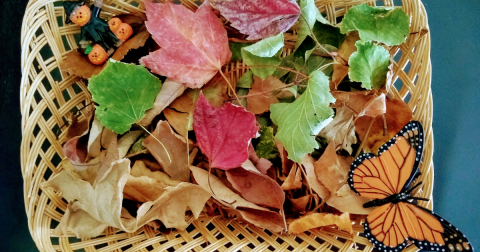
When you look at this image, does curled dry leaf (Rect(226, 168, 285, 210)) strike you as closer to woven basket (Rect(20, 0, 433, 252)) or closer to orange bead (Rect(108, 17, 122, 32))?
woven basket (Rect(20, 0, 433, 252))

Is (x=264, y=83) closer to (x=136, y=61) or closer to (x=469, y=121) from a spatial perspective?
(x=136, y=61)

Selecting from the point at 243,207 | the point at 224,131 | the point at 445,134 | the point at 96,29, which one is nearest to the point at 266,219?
the point at 243,207

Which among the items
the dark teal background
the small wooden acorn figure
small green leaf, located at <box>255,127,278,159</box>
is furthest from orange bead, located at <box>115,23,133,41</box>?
the dark teal background

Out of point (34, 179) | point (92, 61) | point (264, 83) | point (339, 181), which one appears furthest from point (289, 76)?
point (34, 179)

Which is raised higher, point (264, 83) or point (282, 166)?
point (264, 83)

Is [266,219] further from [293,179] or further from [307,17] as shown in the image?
[307,17]

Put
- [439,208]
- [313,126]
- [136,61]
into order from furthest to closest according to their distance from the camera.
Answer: [439,208] < [136,61] < [313,126]
